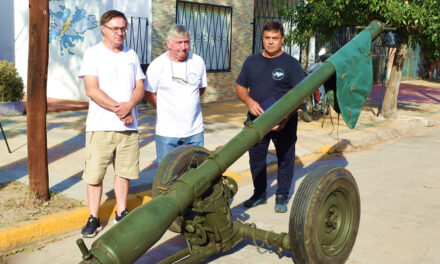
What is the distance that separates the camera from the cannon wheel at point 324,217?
3.58m

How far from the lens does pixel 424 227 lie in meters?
5.10

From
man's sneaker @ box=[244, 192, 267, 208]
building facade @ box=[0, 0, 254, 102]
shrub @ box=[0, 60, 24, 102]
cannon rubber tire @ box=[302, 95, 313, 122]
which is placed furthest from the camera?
building facade @ box=[0, 0, 254, 102]

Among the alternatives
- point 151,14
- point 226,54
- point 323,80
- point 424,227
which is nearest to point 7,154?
point 323,80

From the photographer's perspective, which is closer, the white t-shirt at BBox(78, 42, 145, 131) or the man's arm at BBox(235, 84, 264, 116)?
the white t-shirt at BBox(78, 42, 145, 131)

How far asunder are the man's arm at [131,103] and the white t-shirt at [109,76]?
0.05 meters

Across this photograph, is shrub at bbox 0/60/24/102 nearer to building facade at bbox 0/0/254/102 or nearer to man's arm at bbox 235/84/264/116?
building facade at bbox 0/0/254/102

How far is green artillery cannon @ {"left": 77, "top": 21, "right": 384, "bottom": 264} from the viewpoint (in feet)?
10.8

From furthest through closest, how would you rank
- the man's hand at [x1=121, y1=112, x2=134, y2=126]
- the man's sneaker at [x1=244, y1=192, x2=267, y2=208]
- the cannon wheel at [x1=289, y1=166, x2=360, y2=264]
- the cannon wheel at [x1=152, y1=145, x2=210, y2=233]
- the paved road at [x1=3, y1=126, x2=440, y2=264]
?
the man's sneaker at [x1=244, y1=192, x2=267, y2=208] → the man's hand at [x1=121, y1=112, x2=134, y2=126] → the paved road at [x1=3, y1=126, x2=440, y2=264] → the cannon wheel at [x1=152, y1=145, x2=210, y2=233] → the cannon wheel at [x1=289, y1=166, x2=360, y2=264]

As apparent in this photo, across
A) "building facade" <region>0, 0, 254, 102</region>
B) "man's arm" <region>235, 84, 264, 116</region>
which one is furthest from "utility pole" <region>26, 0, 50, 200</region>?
"building facade" <region>0, 0, 254, 102</region>

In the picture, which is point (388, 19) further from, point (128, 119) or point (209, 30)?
point (128, 119)

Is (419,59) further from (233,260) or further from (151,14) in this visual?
(233,260)

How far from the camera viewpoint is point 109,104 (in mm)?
4484

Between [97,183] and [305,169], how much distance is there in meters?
3.70

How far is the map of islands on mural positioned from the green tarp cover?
9.05 meters
